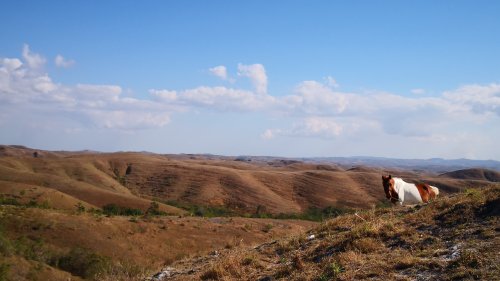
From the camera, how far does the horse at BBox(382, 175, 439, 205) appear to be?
1119cm

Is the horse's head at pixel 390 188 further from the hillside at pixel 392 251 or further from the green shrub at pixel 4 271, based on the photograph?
the green shrub at pixel 4 271

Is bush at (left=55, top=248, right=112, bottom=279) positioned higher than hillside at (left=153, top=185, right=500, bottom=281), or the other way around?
hillside at (left=153, top=185, right=500, bottom=281)

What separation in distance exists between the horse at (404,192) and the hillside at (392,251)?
100 cm

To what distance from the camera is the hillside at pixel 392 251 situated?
21.3 ft

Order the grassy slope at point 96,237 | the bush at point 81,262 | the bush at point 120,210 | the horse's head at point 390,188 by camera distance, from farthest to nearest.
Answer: the bush at point 120,210 < the grassy slope at point 96,237 < the bush at point 81,262 < the horse's head at point 390,188

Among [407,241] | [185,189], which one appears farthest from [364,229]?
[185,189]

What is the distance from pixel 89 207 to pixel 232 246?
146 feet

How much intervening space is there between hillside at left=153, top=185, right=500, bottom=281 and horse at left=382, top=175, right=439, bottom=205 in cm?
100

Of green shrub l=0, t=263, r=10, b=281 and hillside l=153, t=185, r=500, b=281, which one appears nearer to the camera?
hillside l=153, t=185, r=500, b=281

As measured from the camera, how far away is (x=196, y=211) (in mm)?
61188

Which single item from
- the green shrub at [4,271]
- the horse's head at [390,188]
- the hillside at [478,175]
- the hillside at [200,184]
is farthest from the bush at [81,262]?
the hillside at [478,175]

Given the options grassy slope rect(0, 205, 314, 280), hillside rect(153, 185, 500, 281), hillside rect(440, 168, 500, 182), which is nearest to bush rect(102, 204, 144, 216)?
grassy slope rect(0, 205, 314, 280)

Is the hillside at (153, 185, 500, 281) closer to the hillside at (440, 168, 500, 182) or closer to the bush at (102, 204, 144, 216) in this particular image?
the bush at (102, 204, 144, 216)

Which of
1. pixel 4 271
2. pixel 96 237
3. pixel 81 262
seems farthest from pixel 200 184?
pixel 4 271
